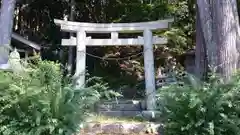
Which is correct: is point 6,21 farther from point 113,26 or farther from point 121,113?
point 121,113

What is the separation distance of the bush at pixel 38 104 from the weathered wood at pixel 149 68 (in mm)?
3542

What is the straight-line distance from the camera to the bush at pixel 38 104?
4723 mm

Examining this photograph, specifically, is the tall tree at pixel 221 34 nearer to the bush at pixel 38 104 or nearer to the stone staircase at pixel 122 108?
the stone staircase at pixel 122 108

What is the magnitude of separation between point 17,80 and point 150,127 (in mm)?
2689

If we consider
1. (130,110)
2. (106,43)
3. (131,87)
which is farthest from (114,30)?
(131,87)

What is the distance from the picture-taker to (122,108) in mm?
9258

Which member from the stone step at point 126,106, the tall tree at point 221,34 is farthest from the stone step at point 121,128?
the stone step at point 126,106

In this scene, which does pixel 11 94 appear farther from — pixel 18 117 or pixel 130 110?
pixel 130 110

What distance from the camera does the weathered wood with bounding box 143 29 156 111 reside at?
8336mm

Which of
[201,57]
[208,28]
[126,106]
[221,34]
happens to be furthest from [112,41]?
[221,34]

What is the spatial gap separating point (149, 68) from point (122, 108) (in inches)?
54.3

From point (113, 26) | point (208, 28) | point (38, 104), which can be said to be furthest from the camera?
point (113, 26)

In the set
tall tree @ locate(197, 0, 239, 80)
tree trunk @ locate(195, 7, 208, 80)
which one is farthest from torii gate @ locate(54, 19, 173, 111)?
tall tree @ locate(197, 0, 239, 80)

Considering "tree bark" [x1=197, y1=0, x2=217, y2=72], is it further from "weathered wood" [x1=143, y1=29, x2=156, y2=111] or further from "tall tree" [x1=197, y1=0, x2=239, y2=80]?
"weathered wood" [x1=143, y1=29, x2=156, y2=111]
